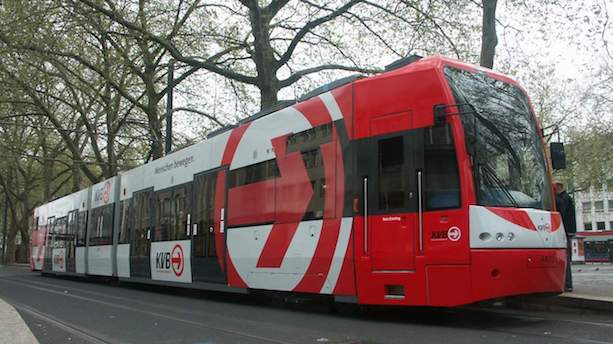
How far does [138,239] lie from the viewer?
15.2 metres

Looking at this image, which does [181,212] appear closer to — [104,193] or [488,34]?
[104,193]

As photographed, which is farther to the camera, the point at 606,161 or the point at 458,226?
the point at 606,161

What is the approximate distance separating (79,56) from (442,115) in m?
17.9

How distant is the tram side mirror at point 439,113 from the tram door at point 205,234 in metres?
5.57

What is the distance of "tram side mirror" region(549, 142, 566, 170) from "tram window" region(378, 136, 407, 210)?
230cm

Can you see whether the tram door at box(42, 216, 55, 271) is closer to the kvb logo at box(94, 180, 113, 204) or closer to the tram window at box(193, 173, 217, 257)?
the kvb logo at box(94, 180, 113, 204)

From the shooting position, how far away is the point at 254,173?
1035 centimetres

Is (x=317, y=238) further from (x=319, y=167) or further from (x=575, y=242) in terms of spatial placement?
(x=575, y=242)

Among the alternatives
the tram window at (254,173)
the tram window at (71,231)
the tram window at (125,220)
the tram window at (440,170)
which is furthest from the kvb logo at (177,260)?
the tram window at (71,231)

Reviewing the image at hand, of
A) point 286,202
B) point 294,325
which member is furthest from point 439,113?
point 294,325

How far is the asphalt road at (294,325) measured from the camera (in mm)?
6375

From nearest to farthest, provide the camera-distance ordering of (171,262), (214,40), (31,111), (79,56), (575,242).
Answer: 1. (171,262)
2. (214,40)
3. (79,56)
4. (575,242)
5. (31,111)

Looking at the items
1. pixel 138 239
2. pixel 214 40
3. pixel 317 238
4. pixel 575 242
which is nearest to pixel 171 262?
pixel 138 239

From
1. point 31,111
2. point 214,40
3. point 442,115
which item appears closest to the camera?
point 442,115
